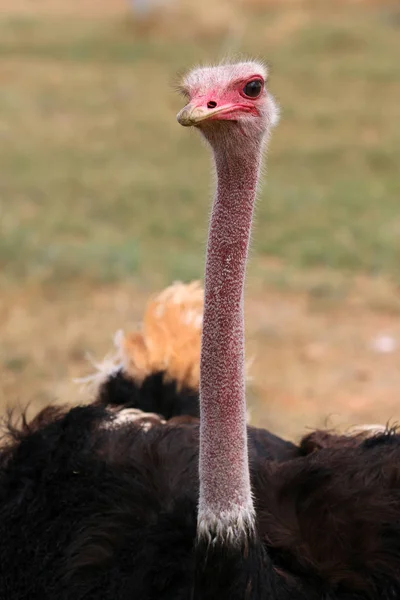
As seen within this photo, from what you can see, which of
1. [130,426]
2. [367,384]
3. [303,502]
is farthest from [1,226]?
[303,502]

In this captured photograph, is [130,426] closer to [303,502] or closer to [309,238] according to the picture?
[303,502]

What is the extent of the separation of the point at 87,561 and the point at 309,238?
543cm

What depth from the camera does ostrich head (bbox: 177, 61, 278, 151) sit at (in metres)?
2.06

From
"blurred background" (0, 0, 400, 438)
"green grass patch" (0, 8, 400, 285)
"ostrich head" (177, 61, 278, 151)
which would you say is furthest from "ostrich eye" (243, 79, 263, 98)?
"green grass patch" (0, 8, 400, 285)

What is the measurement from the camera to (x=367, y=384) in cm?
536

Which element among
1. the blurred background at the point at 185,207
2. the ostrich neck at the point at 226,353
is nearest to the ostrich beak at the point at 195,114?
the ostrich neck at the point at 226,353

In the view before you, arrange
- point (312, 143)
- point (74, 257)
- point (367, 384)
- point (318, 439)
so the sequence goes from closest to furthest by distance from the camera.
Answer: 1. point (318, 439)
2. point (367, 384)
3. point (74, 257)
4. point (312, 143)

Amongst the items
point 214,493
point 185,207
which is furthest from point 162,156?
point 214,493

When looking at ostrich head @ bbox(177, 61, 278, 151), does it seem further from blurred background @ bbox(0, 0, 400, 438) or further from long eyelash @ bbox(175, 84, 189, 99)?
blurred background @ bbox(0, 0, 400, 438)

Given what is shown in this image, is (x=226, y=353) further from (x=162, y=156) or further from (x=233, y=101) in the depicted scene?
(x=162, y=156)

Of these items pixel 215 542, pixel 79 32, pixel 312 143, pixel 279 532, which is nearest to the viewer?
pixel 215 542

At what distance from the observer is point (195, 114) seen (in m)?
2.00

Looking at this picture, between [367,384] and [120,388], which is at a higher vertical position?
[367,384]

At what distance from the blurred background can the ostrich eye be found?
0.38 metres
